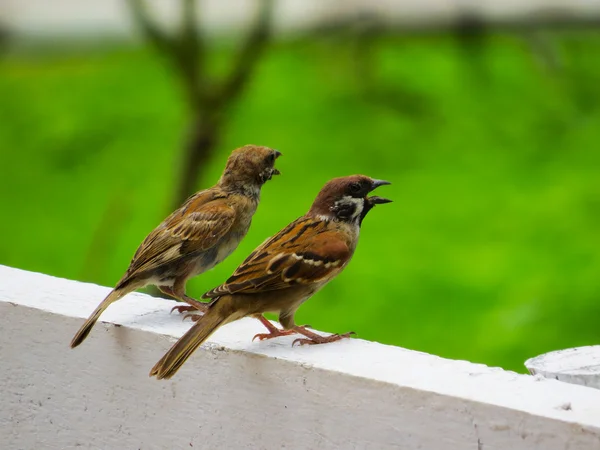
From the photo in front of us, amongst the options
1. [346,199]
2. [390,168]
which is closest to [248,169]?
[346,199]

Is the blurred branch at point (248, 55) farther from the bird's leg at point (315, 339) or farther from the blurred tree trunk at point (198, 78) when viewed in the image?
the bird's leg at point (315, 339)

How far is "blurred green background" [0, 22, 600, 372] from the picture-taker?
20.1ft

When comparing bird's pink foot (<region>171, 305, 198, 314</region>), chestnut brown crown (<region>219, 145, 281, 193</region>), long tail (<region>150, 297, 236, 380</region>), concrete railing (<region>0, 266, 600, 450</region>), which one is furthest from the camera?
chestnut brown crown (<region>219, 145, 281, 193</region>)

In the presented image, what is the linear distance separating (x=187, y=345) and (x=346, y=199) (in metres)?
0.81

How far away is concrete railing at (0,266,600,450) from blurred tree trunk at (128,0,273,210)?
59.7 inches

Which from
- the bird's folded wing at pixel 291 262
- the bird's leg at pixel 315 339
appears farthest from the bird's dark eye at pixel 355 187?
the bird's leg at pixel 315 339

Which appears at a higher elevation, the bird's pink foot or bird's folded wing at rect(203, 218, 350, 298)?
bird's folded wing at rect(203, 218, 350, 298)

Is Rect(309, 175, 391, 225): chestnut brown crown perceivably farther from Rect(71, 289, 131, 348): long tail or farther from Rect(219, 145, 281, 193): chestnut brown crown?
Rect(71, 289, 131, 348): long tail

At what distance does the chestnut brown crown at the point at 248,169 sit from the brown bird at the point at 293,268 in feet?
1.45

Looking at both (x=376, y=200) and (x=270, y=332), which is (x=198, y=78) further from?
(x=270, y=332)

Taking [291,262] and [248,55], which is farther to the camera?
[248,55]

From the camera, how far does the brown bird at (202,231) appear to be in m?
3.28

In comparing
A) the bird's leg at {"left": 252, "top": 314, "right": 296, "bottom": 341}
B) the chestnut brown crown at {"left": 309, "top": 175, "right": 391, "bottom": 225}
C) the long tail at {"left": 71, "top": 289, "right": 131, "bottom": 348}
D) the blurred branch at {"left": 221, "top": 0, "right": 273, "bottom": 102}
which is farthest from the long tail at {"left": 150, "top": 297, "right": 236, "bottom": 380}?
the blurred branch at {"left": 221, "top": 0, "right": 273, "bottom": 102}

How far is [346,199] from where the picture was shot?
123 inches
